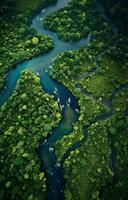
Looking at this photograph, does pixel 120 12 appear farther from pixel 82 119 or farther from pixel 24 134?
pixel 24 134

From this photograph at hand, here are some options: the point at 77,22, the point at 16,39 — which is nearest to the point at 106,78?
the point at 77,22

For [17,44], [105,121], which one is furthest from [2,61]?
[105,121]

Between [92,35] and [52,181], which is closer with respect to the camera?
[52,181]

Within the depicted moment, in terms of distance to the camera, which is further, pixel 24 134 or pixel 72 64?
pixel 72 64

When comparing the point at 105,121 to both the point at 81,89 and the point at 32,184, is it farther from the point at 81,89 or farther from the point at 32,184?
the point at 32,184

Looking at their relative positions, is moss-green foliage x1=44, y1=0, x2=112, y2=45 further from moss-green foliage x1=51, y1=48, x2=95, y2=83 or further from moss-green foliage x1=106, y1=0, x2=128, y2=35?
moss-green foliage x1=51, y1=48, x2=95, y2=83
